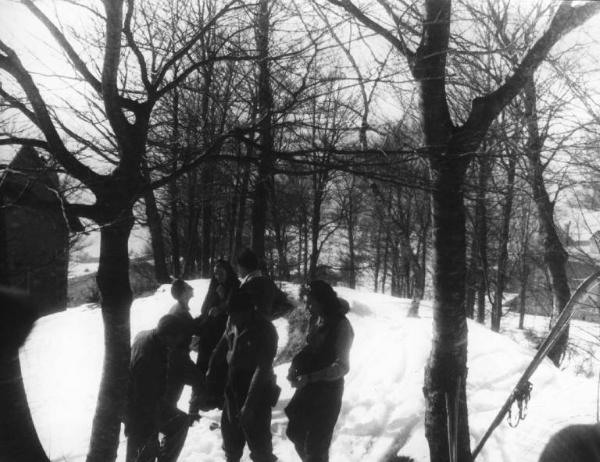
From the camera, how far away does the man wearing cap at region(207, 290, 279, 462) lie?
382cm

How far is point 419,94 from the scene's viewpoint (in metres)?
3.57

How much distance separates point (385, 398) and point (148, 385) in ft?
9.45

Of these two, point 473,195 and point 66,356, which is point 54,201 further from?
point 66,356

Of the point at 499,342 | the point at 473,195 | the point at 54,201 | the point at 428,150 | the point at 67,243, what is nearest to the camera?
the point at 54,201

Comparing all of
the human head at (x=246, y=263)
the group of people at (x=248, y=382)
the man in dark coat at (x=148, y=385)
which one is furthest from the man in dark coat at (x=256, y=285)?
the man in dark coat at (x=148, y=385)

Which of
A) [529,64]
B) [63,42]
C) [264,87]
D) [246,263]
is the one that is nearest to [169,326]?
[246,263]

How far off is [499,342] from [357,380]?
1.94 m

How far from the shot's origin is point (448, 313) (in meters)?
3.50

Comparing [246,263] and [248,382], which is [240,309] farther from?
[246,263]

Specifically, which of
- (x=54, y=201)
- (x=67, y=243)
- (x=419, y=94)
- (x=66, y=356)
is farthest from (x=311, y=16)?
(x=66, y=356)

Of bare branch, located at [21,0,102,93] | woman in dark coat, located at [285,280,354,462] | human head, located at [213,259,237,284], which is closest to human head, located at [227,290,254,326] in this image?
woman in dark coat, located at [285,280,354,462]

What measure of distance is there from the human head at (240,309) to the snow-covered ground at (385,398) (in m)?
1.34

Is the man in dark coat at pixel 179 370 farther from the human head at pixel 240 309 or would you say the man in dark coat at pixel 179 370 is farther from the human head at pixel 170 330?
the human head at pixel 240 309

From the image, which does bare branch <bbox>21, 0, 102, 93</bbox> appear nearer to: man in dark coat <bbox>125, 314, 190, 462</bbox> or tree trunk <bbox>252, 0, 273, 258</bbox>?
tree trunk <bbox>252, 0, 273, 258</bbox>
